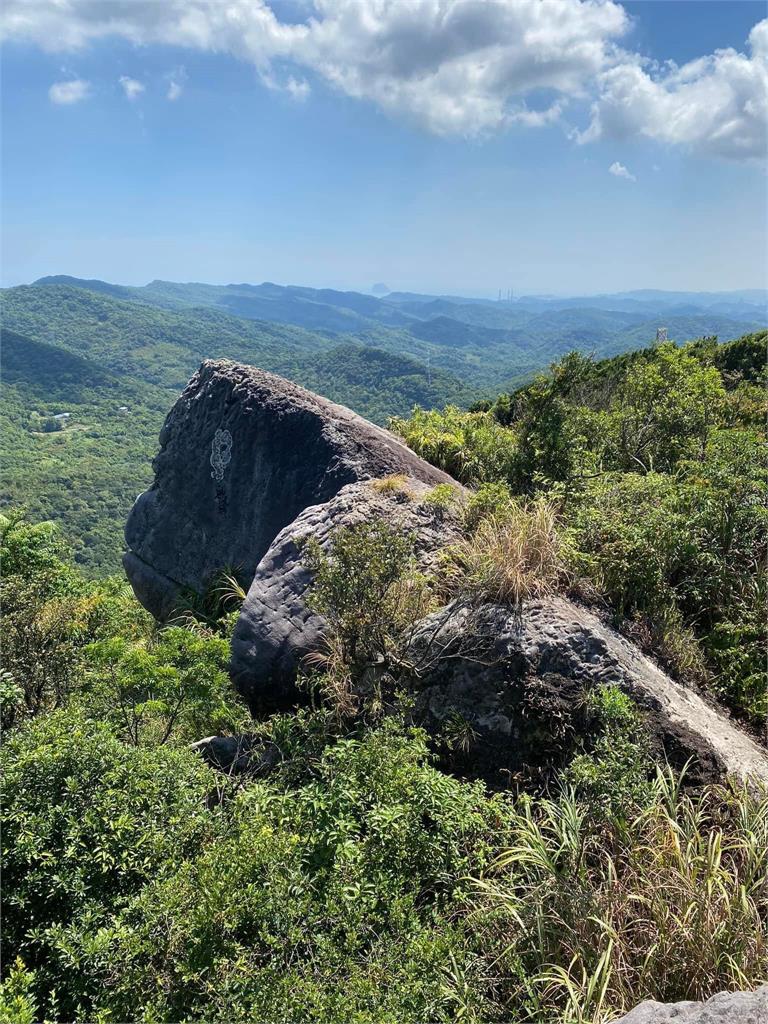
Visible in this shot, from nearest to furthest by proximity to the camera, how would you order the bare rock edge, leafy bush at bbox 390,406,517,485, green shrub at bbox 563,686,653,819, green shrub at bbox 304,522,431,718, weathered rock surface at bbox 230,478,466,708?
green shrub at bbox 563,686,653,819 → the bare rock edge → green shrub at bbox 304,522,431,718 → weathered rock surface at bbox 230,478,466,708 → leafy bush at bbox 390,406,517,485

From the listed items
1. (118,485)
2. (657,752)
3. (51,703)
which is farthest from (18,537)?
(118,485)

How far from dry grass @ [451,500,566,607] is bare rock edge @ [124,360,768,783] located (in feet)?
0.58

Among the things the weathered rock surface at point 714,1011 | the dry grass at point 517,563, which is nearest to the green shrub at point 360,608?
the dry grass at point 517,563

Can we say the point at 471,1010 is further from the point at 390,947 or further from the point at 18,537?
the point at 18,537

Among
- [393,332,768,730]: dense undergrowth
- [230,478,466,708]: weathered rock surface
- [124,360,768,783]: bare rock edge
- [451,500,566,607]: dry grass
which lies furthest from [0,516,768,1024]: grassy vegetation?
[393,332,768,730]: dense undergrowth

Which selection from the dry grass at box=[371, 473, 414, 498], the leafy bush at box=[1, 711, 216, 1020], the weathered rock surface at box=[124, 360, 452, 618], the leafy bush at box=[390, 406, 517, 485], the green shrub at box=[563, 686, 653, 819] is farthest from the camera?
the leafy bush at box=[390, 406, 517, 485]

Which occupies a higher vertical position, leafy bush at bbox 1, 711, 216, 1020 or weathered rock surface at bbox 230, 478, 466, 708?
weathered rock surface at bbox 230, 478, 466, 708

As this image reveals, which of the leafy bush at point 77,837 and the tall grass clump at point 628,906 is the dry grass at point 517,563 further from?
the leafy bush at point 77,837

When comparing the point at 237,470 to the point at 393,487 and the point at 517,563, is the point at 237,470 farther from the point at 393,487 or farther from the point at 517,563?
the point at 517,563

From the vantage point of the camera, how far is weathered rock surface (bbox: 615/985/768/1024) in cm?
252

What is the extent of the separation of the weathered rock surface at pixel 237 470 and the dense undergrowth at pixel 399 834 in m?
2.90

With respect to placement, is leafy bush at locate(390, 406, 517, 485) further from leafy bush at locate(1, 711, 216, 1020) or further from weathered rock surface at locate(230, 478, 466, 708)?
leafy bush at locate(1, 711, 216, 1020)

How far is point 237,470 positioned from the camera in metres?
10.1

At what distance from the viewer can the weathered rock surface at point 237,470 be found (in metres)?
8.92
